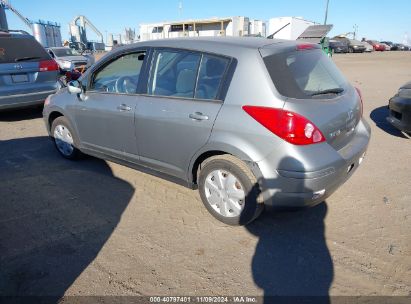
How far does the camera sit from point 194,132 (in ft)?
10.7

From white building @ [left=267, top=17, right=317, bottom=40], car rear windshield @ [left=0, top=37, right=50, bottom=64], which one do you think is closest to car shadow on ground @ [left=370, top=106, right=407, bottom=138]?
car rear windshield @ [left=0, top=37, right=50, bottom=64]

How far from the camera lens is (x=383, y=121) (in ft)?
23.5

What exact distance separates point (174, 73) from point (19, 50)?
523 centimetres

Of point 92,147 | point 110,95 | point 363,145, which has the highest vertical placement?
point 110,95

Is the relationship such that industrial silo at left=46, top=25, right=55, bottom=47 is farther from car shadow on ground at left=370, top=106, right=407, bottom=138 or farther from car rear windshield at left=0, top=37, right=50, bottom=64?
car shadow on ground at left=370, top=106, right=407, bottom=138

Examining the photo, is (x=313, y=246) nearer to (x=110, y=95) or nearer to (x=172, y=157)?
(x=172, y=157)

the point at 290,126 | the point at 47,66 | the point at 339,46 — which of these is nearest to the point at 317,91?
the point at 290,126

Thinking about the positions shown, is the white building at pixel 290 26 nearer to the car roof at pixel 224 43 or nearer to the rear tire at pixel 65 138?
the rear tire at pixel 65 138

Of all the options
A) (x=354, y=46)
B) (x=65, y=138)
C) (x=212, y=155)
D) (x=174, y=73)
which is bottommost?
(x=354, y=46)

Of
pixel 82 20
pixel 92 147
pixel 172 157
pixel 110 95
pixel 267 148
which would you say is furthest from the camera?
pixel 82 20

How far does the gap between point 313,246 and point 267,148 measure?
1000 millimetres

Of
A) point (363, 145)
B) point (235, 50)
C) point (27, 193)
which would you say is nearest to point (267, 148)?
point (235, 50)

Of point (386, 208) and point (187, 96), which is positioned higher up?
point (187, 96)

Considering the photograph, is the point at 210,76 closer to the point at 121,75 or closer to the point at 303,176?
the point at 303,176
